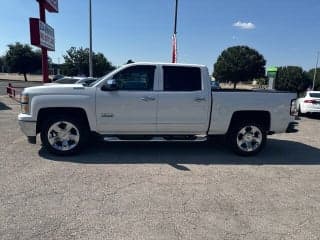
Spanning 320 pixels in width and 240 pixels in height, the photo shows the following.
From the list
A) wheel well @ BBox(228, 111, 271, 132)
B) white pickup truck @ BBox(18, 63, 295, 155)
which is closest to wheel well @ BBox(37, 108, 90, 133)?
white pickup truck @ BBox(18, 63, 295, 155)

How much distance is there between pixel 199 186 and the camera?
5.19m

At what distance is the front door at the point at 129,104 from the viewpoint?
6.57 metres

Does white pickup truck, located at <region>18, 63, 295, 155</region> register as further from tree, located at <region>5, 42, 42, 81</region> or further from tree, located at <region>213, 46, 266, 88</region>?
Result: tree, located at <region>5, 42, 42, 81</region>

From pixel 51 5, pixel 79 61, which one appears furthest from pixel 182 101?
pixel 79 61

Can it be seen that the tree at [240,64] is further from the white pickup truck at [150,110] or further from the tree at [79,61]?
the white pickup truck at [150,110]

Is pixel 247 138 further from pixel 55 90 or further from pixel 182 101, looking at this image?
pixel 55 90

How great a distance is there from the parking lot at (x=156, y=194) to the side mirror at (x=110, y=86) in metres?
1.38

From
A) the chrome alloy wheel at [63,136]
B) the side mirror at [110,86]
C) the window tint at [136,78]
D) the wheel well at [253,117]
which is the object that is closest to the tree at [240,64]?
the wheel well at [253,117]

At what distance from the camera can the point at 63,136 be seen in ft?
21.7

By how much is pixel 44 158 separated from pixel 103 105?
1.55 meters

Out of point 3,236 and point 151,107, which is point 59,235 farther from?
point 151,107

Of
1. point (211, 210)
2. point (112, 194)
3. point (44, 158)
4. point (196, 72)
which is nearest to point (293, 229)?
point (211, 210)

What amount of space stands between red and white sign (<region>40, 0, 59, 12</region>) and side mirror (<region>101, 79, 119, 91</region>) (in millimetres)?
13365

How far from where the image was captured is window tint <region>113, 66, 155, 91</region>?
6.66m
